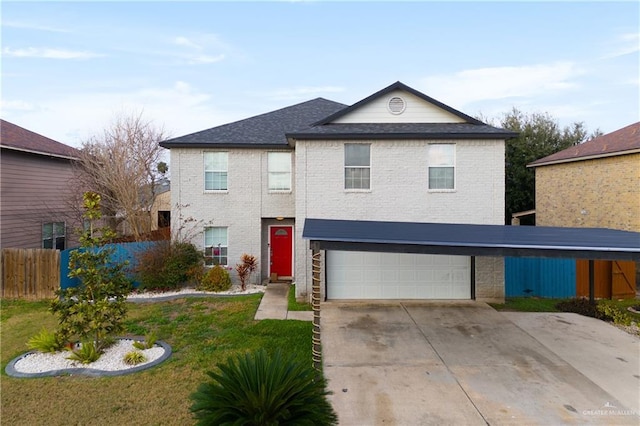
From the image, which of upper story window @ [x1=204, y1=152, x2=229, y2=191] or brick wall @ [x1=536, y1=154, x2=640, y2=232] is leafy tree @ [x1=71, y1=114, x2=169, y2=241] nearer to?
upper story window @ [x1=204, y1=152, x2=229, y2=191]

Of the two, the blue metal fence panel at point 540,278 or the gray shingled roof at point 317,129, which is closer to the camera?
the gray shingled roof at point 317,129

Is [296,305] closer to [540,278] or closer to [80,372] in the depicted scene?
[80,372]

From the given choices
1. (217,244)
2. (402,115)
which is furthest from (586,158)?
(217,244)

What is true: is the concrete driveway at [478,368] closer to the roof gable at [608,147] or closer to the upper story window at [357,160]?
the upper story window at [357,160]

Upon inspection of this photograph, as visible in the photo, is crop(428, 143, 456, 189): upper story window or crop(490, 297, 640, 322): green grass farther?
crop(428, 143, 456, 189): upper story window

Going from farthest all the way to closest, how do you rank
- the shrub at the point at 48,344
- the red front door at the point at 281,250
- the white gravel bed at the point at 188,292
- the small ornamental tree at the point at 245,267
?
the red front door at the point at 281,250 → the small ornamental tree at the point at 245,267 → the white gravel bed at the point at 188,292 → the shrub at the point at 48,344

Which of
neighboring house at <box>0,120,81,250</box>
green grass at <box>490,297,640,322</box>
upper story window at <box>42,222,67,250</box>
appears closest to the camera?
green grass at <box>490,297,640,322</box>

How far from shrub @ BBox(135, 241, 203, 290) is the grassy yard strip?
148cm

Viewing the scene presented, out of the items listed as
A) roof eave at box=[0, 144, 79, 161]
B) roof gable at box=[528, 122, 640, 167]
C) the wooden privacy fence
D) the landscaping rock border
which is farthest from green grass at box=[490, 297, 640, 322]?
roof eave at box=[0, 144, 79, 161]

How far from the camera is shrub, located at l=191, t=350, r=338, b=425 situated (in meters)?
4.28

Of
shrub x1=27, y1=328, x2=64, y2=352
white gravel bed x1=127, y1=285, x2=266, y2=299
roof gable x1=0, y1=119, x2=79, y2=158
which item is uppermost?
roof gable x1=0, y1=119, x2=79, y2=158

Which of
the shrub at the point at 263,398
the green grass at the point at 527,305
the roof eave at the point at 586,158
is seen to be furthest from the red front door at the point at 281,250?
the roof eave at the point at 586,158

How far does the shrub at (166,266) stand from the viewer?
1267 centimetres

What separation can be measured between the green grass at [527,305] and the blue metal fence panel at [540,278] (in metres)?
0.40
